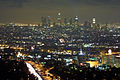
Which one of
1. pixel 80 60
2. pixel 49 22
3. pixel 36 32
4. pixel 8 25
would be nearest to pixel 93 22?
pixel 49 22

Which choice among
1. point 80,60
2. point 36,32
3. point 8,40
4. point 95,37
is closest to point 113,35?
point 95,37

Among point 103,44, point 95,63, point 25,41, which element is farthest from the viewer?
point 25,41

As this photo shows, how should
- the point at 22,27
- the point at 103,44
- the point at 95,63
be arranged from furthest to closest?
the point at 22,27
the point at 103,44
the point at 95,63

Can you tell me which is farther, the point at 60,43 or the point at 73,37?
the point at 73,37

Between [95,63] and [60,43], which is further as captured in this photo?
[60,43]

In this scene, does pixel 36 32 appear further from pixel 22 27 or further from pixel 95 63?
pixel 95 63

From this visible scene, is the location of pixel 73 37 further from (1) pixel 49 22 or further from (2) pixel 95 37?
(1) pixel 49 22

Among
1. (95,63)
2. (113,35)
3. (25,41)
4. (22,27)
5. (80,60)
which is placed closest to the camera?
(95,63)

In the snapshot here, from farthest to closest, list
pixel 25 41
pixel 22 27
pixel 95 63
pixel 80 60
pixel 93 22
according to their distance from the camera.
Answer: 1. pixel 93 22
2. pixel 22 27
3. pixel 25 41
4. pixel 80 60
5. pixel 95 63

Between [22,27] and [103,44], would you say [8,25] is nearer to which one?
[22,27]
